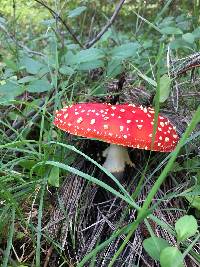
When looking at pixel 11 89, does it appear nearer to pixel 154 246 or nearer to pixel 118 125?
pixel 118 125

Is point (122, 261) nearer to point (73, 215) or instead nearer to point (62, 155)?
point (73, 215)

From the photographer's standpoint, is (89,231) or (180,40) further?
(180,40)

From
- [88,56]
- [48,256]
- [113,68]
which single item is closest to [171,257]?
[48,256]

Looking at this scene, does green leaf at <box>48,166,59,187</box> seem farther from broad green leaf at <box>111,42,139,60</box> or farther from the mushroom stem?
broad green leaf at <box>111,42,139,60</box>

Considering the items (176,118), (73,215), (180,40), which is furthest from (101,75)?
(73,215)

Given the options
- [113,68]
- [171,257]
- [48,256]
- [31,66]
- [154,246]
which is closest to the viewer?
[171,257]
